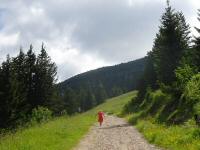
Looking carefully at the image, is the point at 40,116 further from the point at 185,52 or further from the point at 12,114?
the point at 185,52

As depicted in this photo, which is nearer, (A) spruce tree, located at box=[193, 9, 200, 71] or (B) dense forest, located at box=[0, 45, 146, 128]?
(A) spruce tree, located at box=[193, 9, 200, 71]

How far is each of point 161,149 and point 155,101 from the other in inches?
1551

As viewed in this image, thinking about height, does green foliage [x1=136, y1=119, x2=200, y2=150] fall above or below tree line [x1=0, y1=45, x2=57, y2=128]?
below

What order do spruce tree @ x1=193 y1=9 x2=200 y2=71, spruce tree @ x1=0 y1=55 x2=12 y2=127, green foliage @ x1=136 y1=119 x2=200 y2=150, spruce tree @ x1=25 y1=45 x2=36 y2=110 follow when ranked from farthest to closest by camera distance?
spruce tree @ x1=25 y1=45 x2=36 y2=110, spruce tree @ x1=0 y1=55 x2=12 y2=127, spruce tree @ x1=193 y1=9 x2=200 y2=71, green foliage @ x1=136 y1=119 x2=200 y2=150

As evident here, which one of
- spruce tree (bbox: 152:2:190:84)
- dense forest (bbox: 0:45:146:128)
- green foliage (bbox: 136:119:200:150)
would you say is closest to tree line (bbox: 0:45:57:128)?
dense forest (bbox: 0:45:146:128)

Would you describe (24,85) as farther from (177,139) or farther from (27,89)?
(177,139)

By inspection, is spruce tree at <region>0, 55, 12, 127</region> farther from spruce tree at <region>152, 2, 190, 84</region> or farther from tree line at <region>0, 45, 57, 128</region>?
spruce tree at <region>152, 2, 190, 84</region>

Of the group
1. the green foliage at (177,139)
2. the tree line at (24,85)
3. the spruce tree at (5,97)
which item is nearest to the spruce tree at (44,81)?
the tree line at (24,85)

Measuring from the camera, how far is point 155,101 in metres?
58.9

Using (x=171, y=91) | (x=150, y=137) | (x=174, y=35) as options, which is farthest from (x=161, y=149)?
(x=174, y=35)

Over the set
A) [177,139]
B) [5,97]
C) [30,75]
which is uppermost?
[30,75]

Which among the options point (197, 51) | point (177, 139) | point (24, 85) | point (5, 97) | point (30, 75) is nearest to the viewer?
point (177, 139)

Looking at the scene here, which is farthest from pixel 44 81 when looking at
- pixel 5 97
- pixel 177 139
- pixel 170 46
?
pixel 177 139

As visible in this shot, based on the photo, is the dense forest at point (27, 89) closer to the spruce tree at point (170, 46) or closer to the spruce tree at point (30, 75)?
the spruce tree at point (30, 75)
